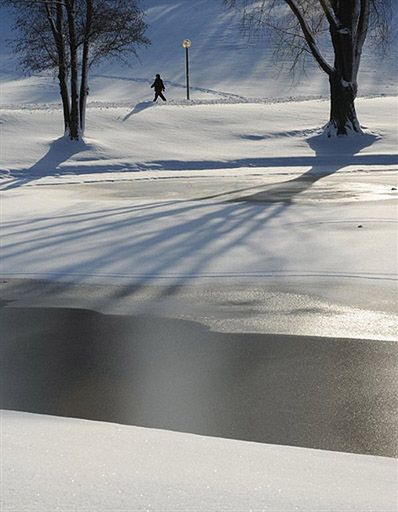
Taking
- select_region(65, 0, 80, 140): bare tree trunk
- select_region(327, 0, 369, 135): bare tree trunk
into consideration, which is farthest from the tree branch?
select_region(65, 0, 80, 140): bare tree trunk

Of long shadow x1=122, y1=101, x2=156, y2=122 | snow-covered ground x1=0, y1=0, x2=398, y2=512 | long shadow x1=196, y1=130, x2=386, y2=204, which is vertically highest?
long shadow x1=122, y1=101, x2=156, y2=122

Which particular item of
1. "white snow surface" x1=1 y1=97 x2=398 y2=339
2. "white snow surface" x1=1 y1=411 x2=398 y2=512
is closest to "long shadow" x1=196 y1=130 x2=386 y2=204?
"white snow surface" x1=1 y1=97 x2=398 y2=339

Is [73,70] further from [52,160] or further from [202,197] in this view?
[202,197]

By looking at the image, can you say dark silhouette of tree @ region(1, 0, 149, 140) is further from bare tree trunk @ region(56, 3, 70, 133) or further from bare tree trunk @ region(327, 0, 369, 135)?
bare tree trunk @ region(327, 0, 369, 135)

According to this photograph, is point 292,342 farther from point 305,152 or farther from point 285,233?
point 305,152

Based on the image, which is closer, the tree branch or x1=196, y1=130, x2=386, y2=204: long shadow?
x1=196, y1=130, x2=386, y2=204: long shadow

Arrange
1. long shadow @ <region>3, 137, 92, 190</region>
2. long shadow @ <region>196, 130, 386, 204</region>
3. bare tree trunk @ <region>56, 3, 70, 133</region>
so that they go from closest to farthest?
long shadow @ <region>196, 130, 386, 204</region> < long shadow @ <region>3, 137, 92, 190</region> < bare tree trunk @ <region>56, 3, 70, 133</region>

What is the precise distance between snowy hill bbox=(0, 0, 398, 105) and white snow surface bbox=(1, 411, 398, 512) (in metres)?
44.6

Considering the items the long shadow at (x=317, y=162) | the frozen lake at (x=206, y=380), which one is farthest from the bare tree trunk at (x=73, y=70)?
the frozen lake at (x=206, y=380)

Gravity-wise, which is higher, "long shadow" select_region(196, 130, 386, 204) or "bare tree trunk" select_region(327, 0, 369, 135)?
"bare tree trunk" select_region(327, 0, 369, 135)

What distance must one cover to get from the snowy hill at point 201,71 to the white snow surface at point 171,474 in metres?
44.6

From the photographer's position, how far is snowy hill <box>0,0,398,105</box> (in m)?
56.4

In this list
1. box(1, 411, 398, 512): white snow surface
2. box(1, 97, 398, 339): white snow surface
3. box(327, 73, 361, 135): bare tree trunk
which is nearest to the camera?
box(1, 411, 398, 512): white snow surface

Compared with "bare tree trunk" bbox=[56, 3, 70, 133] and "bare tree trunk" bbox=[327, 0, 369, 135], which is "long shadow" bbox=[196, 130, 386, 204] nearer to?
"bare tree trunk" bbox=[327, 0, 369, 135]
